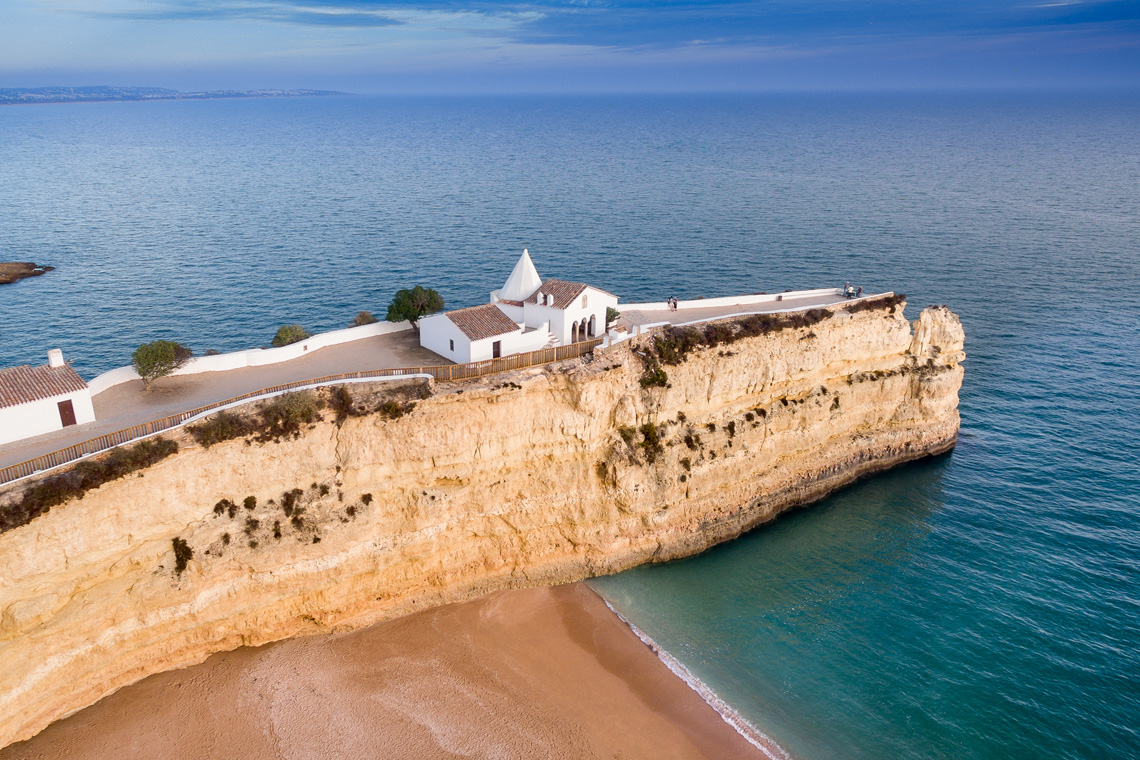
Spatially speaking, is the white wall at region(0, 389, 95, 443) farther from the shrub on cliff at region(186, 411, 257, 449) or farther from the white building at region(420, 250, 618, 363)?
the white building at region(420, 250, 618, 363)

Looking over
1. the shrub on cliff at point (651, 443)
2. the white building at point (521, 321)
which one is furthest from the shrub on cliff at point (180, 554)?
the shrub on cliff at point (651, 443)

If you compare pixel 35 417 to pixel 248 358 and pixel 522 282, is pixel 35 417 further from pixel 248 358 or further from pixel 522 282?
pixel 522 282

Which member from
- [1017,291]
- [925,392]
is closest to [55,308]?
[925,392]

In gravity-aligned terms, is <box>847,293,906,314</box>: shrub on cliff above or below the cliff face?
above

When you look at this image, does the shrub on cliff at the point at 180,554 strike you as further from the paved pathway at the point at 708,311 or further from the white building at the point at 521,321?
the paved pathway at the point at 708,311

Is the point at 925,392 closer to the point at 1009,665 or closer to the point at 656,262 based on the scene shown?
the point at 1009,665

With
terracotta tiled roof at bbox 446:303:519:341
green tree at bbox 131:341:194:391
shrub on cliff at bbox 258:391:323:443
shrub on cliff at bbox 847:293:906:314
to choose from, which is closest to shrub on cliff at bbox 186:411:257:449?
shrub on cliff at bbox 258:391:323:443

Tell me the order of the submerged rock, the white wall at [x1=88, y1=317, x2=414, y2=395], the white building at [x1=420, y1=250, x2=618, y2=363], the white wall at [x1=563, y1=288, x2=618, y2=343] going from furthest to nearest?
the submerged rock → the white wall at [x1=563, y1=288, x2=618, y2=343] → the white building at [x1=420, y1=250, x2=618, y2=363] → the white wall at [x1=88, y1=317, x2=414, y2=395]
